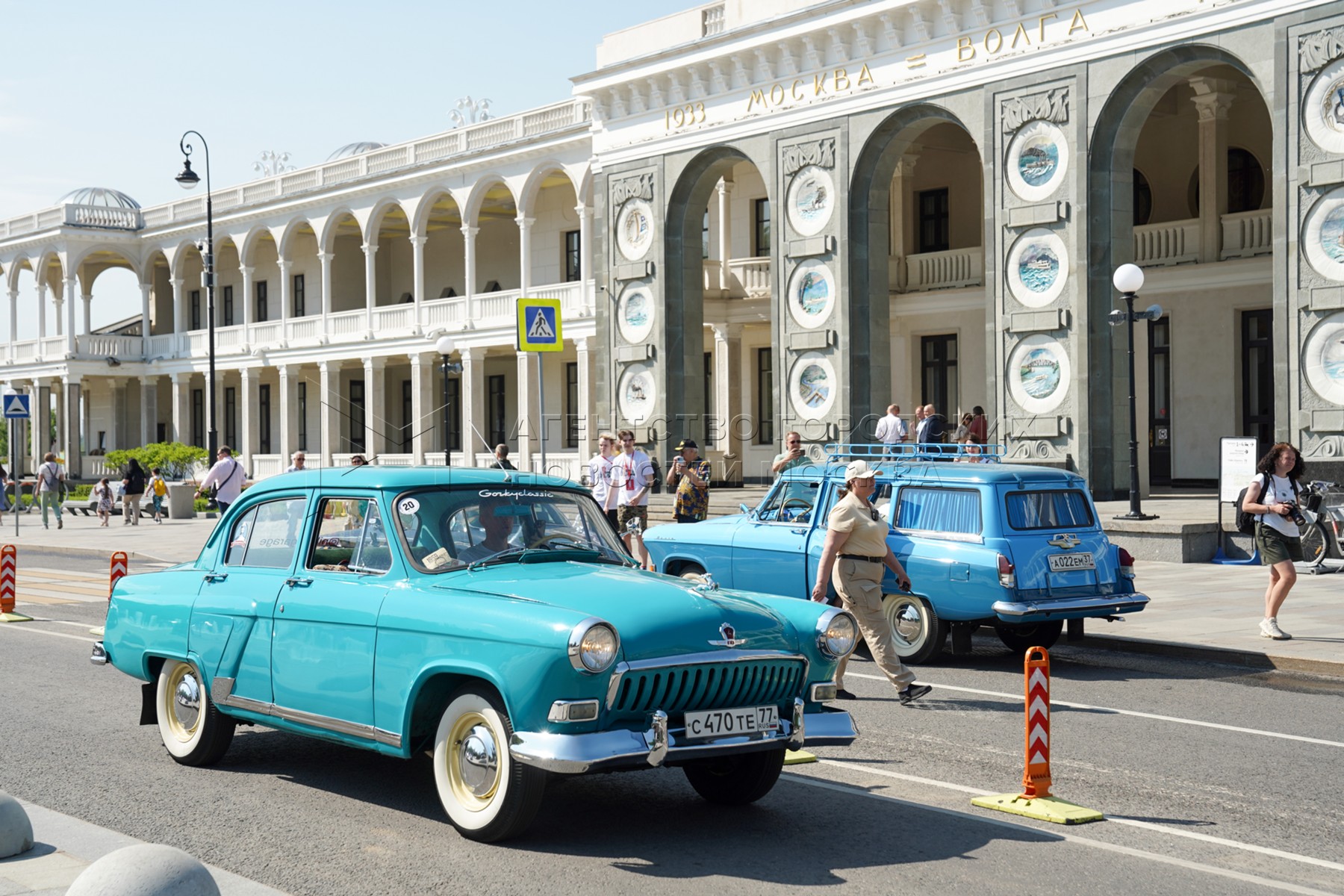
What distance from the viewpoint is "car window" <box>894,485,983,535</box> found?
12.4m

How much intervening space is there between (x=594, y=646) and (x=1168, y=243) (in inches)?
1056

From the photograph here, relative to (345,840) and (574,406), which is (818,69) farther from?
(345,840)

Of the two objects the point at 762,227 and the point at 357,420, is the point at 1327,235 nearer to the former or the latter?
the point at 762,227

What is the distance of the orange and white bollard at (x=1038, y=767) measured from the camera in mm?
6914

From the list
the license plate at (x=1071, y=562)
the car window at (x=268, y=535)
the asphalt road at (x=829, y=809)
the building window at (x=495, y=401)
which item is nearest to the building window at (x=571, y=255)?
the building window at (x=495, y=401)

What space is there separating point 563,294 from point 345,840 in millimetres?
33400

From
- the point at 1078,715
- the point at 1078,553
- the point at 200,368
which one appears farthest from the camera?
the point at 200,368

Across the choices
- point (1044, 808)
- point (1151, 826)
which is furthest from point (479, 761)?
point (1151, 826)

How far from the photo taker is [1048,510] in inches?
492

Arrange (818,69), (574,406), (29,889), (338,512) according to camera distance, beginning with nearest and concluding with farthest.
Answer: (29,889) → (338,512) → (818,69) → (574,406)

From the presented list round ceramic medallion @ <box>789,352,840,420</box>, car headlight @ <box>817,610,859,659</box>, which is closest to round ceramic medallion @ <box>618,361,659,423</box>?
round ceramic medallion @ <box>789,352,840,420</box>

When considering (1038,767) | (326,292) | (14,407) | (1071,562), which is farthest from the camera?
(326,292)

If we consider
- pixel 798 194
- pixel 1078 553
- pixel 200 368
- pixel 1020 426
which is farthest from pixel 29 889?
pixel 200 368

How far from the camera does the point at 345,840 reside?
6539mm
